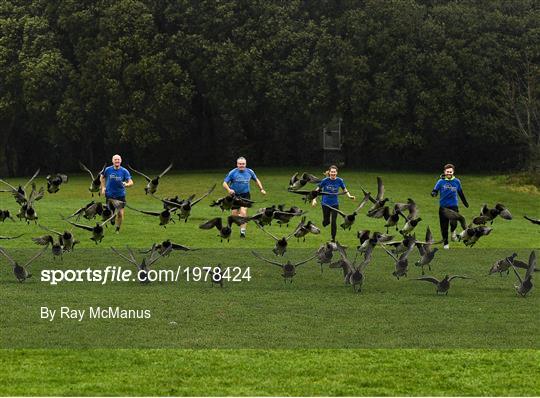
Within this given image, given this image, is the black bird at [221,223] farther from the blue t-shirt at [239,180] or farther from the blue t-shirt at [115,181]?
the blue t-shirt at [115,181]

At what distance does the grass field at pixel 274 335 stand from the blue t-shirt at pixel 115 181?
258 centimetres

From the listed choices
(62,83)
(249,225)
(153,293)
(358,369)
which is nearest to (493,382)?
(358,369)

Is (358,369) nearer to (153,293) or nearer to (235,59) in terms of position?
(153,293)

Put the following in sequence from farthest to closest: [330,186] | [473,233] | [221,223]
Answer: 1. [330,186]
2. [473,233]
3. [221,223]

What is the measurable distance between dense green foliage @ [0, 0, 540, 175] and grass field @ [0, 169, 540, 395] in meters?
28.1

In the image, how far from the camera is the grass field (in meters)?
9.66

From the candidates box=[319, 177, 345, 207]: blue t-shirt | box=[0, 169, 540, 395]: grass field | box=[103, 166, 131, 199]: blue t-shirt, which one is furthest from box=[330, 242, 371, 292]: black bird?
box=[103, 166, 131, 199]: blue t-shirt

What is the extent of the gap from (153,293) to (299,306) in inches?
99.1

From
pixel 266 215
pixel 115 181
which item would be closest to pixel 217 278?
pixel 266 215

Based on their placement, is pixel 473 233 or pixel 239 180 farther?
pixel 239 180

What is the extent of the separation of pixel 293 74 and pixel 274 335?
1457 inches

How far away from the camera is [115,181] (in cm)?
2262

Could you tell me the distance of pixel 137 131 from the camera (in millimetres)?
48062

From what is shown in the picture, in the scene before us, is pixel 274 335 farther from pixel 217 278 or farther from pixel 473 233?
pixel 217 278
